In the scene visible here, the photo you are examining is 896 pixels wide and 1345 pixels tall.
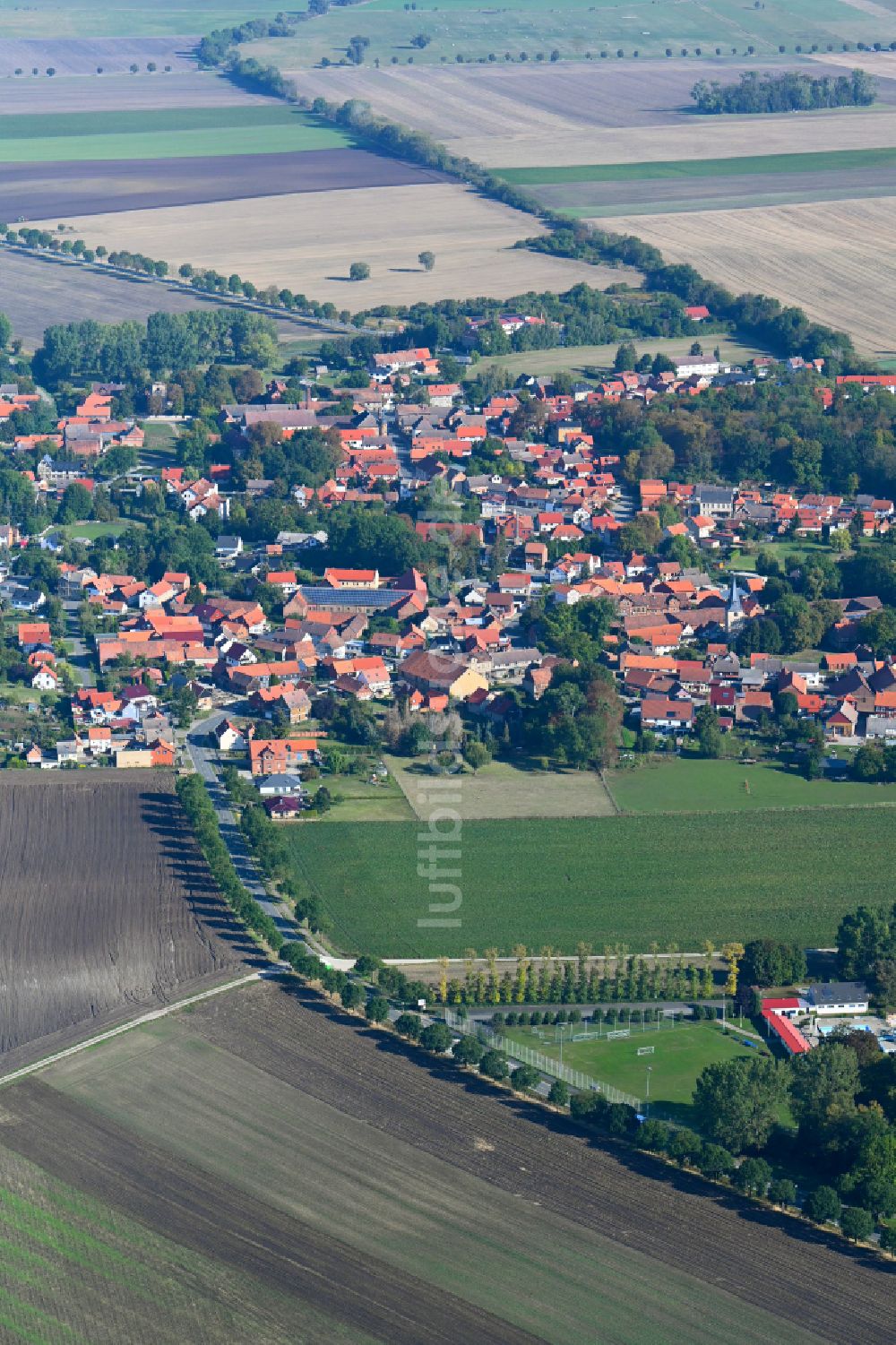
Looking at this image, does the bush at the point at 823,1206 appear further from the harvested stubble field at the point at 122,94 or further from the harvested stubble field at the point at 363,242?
the harvested stubble field at the point at 122,94

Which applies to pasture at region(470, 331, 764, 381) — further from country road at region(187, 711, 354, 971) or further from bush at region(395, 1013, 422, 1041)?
bush at region(395, 1013, 422, 1041)

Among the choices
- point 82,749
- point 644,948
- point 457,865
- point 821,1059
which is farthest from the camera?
point 82,749

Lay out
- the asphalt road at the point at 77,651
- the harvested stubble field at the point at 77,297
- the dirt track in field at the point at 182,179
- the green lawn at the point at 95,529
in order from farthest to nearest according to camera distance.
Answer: the dirt track in field at the point at 182,179 → the harvested stubble field at the point at 77,297 → the green lawn at the point at 95,529 → the asphalt road at the point at 77,651

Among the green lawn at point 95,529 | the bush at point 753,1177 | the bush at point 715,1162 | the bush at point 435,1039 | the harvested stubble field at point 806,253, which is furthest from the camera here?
the harvested stubble field at point 806,253

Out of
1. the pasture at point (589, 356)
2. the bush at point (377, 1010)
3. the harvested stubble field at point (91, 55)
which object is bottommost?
the bush at point (377, 1010)

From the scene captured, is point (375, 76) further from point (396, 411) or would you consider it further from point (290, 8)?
point (396, 411)

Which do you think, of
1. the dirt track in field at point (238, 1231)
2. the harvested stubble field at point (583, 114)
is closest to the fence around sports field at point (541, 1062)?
the dirt track in field at point (238, 1231)

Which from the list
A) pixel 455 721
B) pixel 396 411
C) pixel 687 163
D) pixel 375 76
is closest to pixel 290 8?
pixel 375 76
